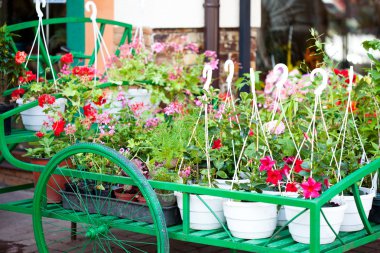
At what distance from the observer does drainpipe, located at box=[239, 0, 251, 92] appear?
245 inches

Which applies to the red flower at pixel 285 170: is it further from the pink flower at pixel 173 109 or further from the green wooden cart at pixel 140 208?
the pink flower at pixel 173 109

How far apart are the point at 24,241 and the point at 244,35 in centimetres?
227

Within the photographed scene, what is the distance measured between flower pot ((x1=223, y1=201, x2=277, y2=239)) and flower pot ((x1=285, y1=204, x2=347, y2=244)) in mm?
90

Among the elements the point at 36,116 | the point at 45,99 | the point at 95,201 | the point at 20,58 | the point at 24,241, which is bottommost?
the point at 24,241

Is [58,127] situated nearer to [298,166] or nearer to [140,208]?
[140,208]

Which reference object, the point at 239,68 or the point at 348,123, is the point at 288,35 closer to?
→ the point at 239,68

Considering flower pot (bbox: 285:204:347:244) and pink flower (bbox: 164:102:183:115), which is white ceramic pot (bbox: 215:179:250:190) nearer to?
flower pot (bbox: 285:204:347:244)

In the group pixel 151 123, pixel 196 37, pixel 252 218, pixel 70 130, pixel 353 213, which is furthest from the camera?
pixel 196 37

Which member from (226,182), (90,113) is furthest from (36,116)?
(226,182)

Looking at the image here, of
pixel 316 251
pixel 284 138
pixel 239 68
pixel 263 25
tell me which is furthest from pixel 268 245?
pixel 263 25

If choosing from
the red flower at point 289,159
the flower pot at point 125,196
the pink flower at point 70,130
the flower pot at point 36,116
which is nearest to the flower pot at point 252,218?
the red flower at point 289,159

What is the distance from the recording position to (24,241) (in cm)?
525

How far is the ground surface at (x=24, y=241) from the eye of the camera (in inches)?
198

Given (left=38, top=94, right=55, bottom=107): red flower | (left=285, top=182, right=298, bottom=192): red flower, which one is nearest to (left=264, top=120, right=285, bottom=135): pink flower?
(left=285, top=182, right=298, bottom=192): red flower
